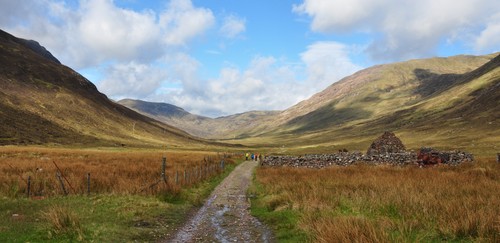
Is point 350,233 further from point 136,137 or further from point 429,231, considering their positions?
point 136,137

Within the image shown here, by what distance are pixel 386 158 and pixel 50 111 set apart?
14132 cm

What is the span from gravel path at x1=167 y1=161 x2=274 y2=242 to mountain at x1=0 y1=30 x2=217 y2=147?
99.1 m

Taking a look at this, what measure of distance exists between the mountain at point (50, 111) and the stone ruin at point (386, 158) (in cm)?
8423

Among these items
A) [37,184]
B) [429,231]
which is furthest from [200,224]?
[37,184]

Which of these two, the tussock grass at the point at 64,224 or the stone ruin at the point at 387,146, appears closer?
the tussock grass at the point at 64,224

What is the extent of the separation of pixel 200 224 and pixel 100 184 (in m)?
9.42

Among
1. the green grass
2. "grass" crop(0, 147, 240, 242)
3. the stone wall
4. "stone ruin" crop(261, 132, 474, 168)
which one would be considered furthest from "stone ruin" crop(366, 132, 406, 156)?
the green grass

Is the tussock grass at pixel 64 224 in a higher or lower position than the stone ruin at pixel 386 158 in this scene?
lower

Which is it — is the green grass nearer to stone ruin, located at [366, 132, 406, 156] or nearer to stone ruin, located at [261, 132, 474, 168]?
stone ruin, located at [261, 132, 474, 168]

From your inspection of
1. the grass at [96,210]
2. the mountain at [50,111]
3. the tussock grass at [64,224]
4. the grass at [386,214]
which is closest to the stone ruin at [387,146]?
the grass at [386,214]

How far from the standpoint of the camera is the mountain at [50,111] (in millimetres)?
124375

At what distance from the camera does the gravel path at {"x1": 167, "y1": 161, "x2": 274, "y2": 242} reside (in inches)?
549

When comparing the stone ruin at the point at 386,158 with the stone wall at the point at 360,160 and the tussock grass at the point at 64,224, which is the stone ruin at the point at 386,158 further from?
the tussock grass at the point at 64,224

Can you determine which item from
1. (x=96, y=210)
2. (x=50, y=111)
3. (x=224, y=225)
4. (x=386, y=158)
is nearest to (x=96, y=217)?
(x=96, y=210)
